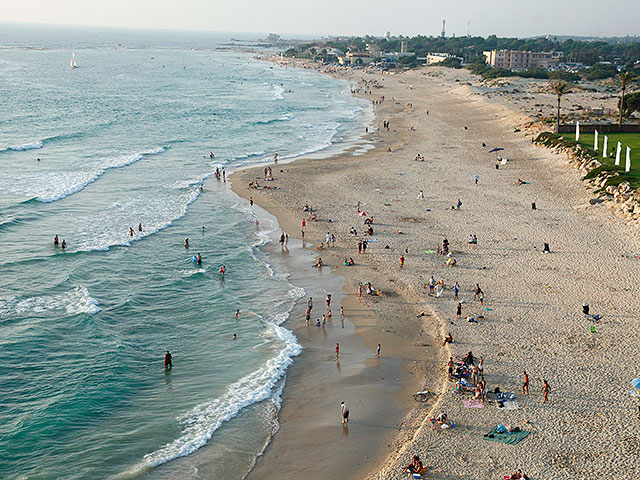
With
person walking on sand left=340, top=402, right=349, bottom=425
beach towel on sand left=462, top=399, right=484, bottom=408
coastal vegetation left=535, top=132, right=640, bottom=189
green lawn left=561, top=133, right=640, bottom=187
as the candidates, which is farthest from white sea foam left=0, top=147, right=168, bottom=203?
green lawn left=561, top=133, right=640, bottom=187

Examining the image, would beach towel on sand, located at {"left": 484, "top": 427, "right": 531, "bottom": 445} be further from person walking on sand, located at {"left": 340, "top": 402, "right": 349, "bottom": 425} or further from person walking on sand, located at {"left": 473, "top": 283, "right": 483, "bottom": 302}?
person walking on sand, located at {"left": 473, "top": 283, "right": 483, "bottom": 302}

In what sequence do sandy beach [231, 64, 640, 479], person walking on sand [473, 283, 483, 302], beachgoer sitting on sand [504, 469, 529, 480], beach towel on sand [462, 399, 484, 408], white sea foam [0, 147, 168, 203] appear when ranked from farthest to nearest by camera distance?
white sea foam [0, 147, 168, 203], person walking on sand [473, 283, 483, 302], beach towel on sand [462, 399, 484, 408], sandy beach [231, 64, 640, 479], beachgoer sitting on sand [504, 469, 529, 480]

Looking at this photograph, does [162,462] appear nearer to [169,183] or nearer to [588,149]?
[169,183]

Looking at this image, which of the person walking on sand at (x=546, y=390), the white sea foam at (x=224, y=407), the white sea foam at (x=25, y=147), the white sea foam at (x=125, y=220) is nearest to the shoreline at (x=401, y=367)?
the white sea foam at (x=224, y=407)

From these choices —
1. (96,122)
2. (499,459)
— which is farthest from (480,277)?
(96,122)

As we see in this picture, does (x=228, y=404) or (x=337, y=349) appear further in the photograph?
(x=337, y=349)

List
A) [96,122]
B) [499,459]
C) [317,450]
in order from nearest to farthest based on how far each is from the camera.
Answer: [499,459] < [317,450] < [96,122]

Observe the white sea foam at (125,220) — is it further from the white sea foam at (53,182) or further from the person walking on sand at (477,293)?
the person walking on sand at (477,293)
